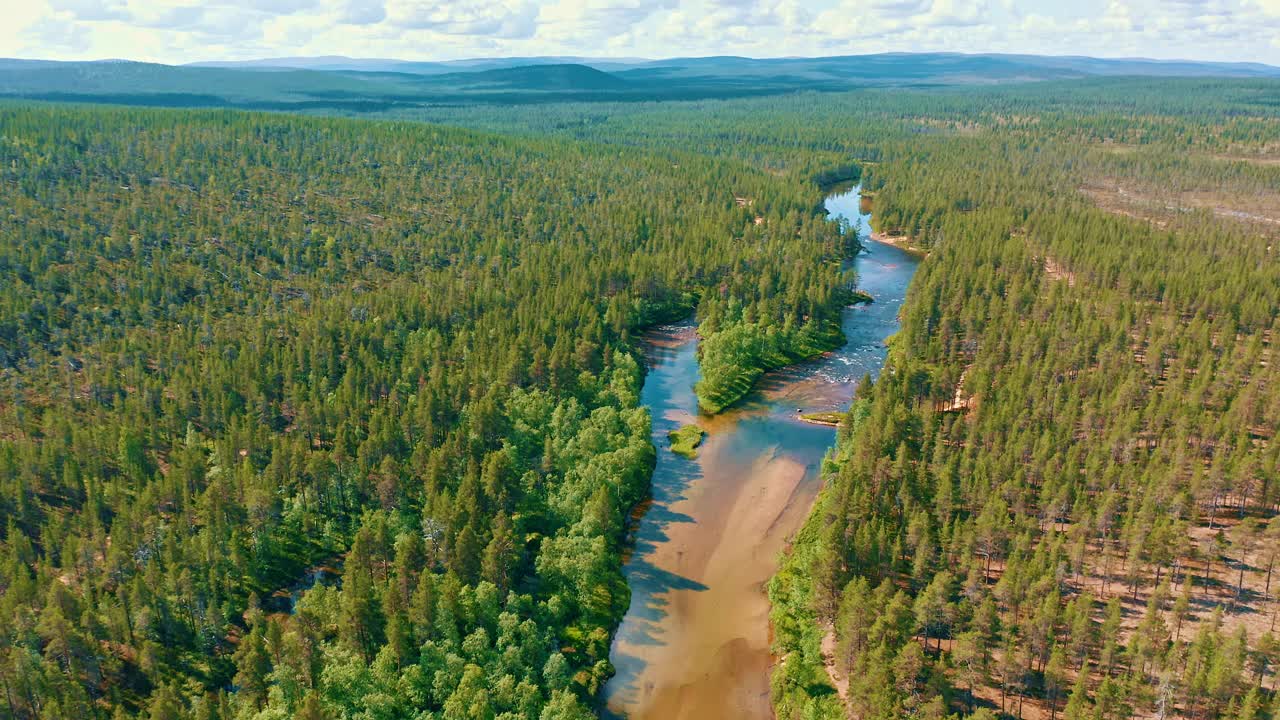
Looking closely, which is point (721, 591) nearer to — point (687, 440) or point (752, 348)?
point (687, 440)

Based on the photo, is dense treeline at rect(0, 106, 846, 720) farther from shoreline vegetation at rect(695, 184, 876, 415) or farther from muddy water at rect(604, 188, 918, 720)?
muddy water at rect(604, 188, 918, 720)

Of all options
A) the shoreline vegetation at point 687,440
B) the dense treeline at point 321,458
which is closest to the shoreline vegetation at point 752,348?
the dense treeline at point 321,458

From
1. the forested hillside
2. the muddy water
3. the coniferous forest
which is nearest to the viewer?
the forested hillside

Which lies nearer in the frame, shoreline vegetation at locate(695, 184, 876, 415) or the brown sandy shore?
the brown sandy shore

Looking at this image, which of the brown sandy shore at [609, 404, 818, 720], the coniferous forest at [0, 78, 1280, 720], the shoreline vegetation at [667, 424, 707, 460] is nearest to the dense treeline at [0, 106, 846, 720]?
the coniferous forest at [0, 78, 1280, 720]

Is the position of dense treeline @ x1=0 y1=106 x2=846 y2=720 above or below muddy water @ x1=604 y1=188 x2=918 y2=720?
above

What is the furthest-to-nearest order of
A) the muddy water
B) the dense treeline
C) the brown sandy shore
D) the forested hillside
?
the muddy water < the brown sandy shore < the dense treeline < the forested hillside

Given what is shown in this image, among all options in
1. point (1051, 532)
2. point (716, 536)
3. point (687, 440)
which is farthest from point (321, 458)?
point (1051, 532)
